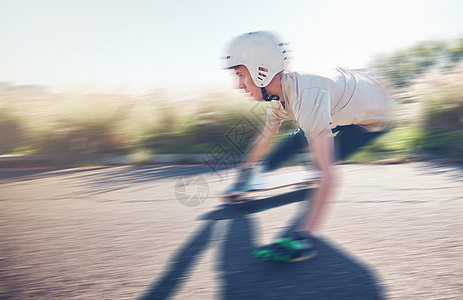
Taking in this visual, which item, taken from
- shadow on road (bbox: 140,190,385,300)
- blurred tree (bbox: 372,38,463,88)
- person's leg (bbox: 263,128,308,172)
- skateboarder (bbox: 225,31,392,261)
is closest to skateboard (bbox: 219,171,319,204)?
person's leg (bbox: 263,128,308,172)

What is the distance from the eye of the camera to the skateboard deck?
12.3 feet

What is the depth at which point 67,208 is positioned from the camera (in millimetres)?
4105

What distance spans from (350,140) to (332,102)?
79 cm

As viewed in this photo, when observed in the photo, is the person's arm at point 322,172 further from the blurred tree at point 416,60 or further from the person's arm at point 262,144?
the blurred tree at point 416,60

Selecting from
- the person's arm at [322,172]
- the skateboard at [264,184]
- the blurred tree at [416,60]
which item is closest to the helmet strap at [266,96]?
the person's arm at [322,172]

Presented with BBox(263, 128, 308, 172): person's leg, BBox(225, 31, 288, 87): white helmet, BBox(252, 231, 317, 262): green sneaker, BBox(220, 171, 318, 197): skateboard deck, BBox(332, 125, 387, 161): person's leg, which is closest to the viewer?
BBox(252, 231, 317, 262): green sneaker

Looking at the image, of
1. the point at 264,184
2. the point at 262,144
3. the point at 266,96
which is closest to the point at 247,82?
the point at 266,96

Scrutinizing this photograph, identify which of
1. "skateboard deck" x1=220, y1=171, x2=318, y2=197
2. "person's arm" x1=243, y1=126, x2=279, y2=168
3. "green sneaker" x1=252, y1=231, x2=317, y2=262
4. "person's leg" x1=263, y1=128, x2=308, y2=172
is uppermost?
"person's arm" x1=243, y1=126, x2=279, y2=168

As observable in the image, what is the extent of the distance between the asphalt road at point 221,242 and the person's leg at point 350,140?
0.54 meters

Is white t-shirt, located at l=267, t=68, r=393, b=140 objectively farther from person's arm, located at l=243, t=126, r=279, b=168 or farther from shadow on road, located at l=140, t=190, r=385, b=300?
shadow on road, located at l=140, t=190, r=385, b=300

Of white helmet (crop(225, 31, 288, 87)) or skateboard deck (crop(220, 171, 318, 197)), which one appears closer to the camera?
white helmet (crop(225, 31, 288, 87))

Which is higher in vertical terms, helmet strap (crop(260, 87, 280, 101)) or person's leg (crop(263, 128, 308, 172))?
helmet strap (crop(260, 87, 280, 101))

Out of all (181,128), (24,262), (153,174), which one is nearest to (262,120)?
(181,128)

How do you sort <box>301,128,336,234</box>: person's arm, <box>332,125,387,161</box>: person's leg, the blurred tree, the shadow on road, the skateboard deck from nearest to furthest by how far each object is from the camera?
the shadow on road
<box>301,128,336,234</box>: person's arm
<box>332,125,387,161</box>: person's leg
the skateboard deck
the blurred tree
